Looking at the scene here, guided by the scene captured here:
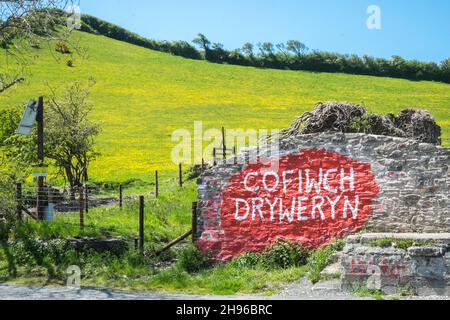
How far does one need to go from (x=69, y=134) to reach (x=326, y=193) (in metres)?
17.5

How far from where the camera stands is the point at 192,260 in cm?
1420

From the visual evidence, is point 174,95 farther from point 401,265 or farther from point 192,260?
point 401,265

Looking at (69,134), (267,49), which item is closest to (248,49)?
(267,49)

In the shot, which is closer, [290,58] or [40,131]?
[40,131]

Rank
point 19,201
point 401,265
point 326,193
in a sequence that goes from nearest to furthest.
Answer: point 401,265 < point 326,193 < point 19,201

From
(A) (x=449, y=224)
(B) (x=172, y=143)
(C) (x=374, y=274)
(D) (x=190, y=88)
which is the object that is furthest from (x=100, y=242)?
(D) (x=190, y=88)

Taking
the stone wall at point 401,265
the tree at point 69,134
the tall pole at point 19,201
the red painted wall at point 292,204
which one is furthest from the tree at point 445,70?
the tall pole at point 19,201

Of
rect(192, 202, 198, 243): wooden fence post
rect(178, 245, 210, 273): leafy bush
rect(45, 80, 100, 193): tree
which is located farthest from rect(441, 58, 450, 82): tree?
rect(178, 245, 210, 273): leafy bush

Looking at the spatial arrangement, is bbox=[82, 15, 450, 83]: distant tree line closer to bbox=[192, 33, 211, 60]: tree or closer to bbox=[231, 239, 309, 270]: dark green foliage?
bbox=[192, 33, 211, 60]: tree

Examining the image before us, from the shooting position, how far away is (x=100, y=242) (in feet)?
46.8

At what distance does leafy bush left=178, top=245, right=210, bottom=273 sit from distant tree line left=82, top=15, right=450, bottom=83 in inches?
2071

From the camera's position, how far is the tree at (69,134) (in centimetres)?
2878
